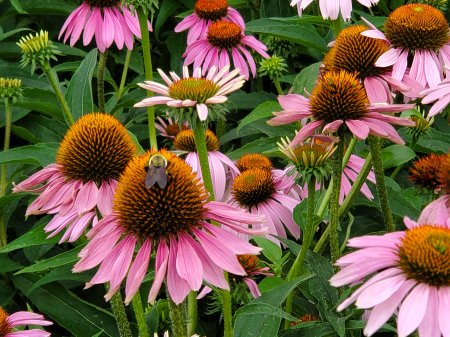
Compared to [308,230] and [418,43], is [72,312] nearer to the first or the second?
[308,230]

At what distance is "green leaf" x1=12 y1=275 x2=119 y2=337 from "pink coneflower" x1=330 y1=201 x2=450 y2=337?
0.88 metres

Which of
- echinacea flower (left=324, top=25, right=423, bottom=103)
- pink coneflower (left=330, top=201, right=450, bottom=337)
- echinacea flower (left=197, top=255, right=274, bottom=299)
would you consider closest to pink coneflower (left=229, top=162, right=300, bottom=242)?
echinacea flower (left=197, top=255, right=274, bottom=299)

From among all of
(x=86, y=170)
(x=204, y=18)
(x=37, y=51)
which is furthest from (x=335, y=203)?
(x=204, y=18)

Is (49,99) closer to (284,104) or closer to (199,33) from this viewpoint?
(199,33)

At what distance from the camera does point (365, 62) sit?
1.47 m

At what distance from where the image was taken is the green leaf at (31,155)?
1688 mm

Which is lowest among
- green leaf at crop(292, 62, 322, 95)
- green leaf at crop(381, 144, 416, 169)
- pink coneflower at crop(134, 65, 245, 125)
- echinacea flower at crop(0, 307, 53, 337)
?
echinacea flower at crop(0, 307, 53, 337)

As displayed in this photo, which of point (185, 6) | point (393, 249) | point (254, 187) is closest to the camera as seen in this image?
point (393, 249)

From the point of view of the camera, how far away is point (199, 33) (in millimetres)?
2523

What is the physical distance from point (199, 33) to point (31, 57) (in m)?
A: 0.73

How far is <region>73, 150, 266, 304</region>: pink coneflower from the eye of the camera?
1036mm

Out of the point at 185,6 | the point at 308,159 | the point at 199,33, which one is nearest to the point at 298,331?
the point at 308,159

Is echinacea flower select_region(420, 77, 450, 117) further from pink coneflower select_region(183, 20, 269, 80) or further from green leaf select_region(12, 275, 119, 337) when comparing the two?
pink coneflower select_region(183, 20, 269, 80)

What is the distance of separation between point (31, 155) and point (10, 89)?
16.4 inches
